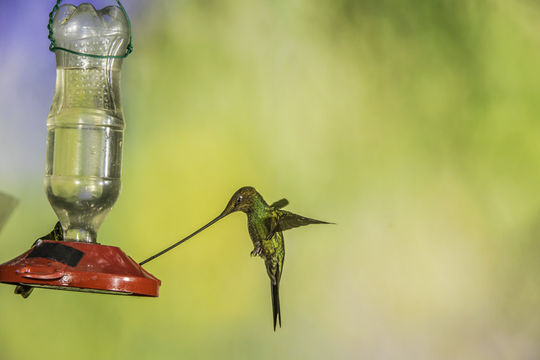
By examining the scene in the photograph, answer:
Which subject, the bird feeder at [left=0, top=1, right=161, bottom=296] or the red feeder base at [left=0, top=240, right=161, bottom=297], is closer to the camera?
the red feeder base at [left=0, top=240, right=161, bottom=297]

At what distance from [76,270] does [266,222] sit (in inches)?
50.0

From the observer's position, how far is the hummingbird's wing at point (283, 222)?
8.79ft

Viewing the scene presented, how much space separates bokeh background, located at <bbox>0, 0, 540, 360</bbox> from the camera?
3.01 metres

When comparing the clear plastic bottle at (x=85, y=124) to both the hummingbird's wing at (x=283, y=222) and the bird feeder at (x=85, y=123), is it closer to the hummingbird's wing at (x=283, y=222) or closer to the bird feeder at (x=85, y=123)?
the bird feeder at (x=85, y=123)

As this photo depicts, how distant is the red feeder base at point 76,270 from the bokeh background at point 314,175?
4.47 feet

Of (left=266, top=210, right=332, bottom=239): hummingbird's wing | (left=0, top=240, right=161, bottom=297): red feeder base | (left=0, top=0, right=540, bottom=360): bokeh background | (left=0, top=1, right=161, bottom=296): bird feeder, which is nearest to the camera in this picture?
(left=0, top=240, right=161, bottom=297): red feeder base

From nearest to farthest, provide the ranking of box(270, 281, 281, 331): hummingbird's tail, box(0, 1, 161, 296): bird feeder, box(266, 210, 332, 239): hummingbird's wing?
1. box(0, 1, 161, 296): bird feeder
2. box(266, 210, 332, 239): hummingbird's wing
3. box(270, 281, 281, 331): hummingbird's tail

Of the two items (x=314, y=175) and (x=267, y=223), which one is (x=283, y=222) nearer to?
(x=267, y=223)

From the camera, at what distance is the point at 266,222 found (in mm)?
2781

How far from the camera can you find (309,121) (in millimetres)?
3488

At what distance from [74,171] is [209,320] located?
134cm

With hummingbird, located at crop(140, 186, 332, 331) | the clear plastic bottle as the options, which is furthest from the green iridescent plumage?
the clear plastic bottle

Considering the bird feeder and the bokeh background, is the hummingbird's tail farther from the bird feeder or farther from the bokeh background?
the bird feeder

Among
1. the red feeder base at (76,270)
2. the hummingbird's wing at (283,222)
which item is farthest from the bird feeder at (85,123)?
the hummingbird's wing at (283,222)
